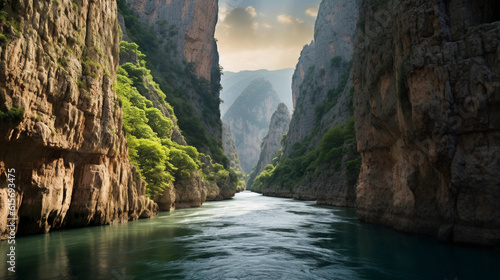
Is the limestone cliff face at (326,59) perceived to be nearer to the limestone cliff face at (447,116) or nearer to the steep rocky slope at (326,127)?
the steep rocky slope at (326,127)

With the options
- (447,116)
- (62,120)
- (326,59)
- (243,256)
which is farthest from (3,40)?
(326,59)

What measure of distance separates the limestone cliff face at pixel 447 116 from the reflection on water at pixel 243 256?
5.06 ft

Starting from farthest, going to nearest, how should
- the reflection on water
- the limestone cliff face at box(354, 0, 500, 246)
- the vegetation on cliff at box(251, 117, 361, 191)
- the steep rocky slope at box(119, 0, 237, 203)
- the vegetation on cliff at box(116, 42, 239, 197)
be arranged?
the steep rocky slope at box(119, 0, 237, 203), the vegetation on cliff at box(251, 117, 361, 191), the vegetation on cliff at box(116, 42, 239, 197), the limestone cliff face at box(354, 0, 500, 246), the reflection on water

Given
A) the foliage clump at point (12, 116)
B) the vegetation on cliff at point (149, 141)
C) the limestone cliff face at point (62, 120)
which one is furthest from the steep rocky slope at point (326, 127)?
the foliage clump at point (12, 116)

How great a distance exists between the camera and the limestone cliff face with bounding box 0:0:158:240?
14422mm

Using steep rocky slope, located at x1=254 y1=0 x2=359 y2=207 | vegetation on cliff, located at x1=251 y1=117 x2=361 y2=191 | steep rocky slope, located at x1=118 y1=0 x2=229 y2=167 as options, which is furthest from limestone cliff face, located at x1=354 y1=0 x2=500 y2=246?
steep rocky slope, located at x1=118 y1=0 x2=229 y2=167

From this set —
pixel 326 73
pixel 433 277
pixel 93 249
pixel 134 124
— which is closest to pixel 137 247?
pixel 93 249

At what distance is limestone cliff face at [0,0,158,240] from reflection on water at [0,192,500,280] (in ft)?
6.66

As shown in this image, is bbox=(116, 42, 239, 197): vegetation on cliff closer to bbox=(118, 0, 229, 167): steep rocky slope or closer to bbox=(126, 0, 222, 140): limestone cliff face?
bbox=(118, 0, 229, 167): steep rocky slope

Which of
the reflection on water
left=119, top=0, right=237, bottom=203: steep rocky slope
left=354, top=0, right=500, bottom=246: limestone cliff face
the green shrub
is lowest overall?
the reflection on water

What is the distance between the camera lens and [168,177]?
35.7 m

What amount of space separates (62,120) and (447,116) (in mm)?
20424

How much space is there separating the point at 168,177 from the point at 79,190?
15.0m

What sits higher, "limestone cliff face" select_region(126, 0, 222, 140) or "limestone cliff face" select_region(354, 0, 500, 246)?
"limestone cliff face" select_region(126, 0, 222, 140)
